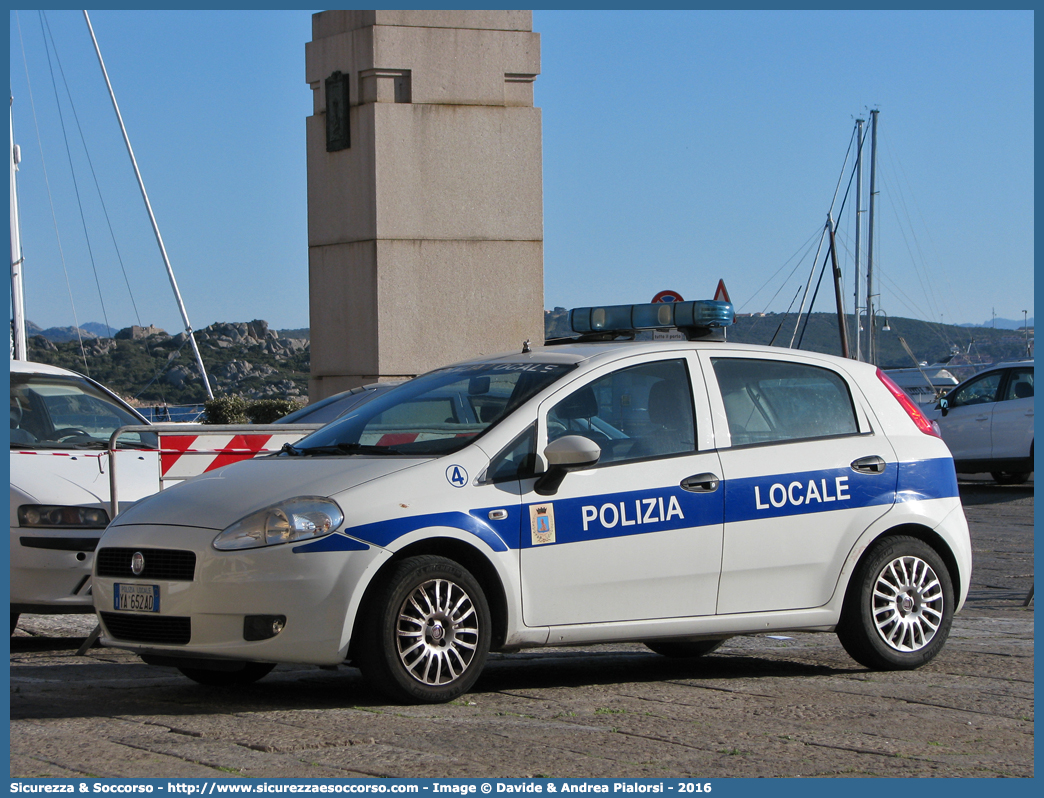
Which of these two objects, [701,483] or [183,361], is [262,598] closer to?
[701,483]

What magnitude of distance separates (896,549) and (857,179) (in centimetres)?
4220

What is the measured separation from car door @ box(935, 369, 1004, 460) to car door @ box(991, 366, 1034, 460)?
0.10 m

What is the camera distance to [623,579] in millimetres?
6156

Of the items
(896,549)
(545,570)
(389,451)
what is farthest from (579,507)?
(896,549)

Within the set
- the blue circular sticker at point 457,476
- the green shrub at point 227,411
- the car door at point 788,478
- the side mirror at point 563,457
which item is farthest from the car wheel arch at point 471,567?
the green shrub at point 227,411

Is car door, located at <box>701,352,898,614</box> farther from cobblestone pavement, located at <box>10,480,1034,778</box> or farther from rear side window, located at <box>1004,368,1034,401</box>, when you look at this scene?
rear side window, located at <box>1004,368,1034,401</box>

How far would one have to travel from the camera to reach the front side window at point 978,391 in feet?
63.6

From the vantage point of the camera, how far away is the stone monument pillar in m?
14.8

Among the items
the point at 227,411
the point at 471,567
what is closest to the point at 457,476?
the point at 471,567

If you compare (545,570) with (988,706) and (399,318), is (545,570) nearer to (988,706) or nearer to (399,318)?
(988,706)

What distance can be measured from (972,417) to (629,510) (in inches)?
565

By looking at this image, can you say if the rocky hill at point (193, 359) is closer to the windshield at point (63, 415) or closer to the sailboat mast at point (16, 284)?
the sailboat mast at point (16, 284)

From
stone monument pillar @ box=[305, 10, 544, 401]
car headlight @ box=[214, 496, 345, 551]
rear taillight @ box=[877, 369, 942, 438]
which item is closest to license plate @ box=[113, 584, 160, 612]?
car headlight @ box=[214, 496, 345, 551]

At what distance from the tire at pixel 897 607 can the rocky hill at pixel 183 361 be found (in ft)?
114
